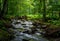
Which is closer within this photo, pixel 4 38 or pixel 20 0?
pixel 4 38

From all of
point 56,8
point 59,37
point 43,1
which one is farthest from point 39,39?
point 43,1

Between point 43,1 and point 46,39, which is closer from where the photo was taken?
point 46,39

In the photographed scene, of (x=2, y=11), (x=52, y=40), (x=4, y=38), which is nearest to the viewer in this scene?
(x=4, y=38)

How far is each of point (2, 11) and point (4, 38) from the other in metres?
12.2

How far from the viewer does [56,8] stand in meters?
22.9

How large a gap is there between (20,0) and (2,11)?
13041 mm

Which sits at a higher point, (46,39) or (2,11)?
(2,11)

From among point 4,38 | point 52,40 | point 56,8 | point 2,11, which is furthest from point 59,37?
point 2,11

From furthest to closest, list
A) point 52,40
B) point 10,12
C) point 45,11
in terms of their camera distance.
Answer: point 10,12 → point 45,11 → point 52,40

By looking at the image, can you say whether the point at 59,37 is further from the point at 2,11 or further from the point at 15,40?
the point at 2,11

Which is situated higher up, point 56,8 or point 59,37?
point 56,8

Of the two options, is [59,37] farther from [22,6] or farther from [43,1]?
[22,6]

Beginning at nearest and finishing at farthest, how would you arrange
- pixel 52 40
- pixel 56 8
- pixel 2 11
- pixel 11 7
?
pixel 52 40 → pixel 56 8 → pixel 2 11 → pixel 11 7

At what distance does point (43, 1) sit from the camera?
27594 millimetres
